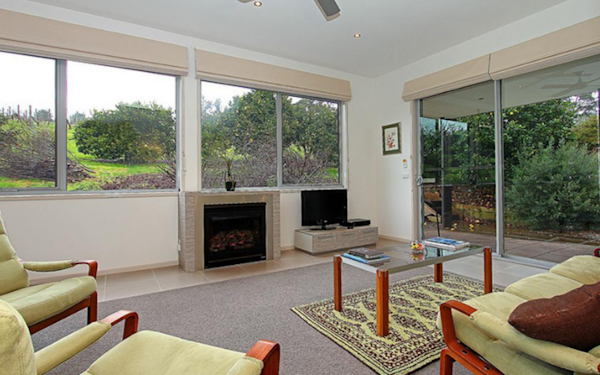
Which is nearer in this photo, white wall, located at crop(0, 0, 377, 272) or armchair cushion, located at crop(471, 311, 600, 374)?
armchair cushion, located at crop(471, 311, 600, 374)

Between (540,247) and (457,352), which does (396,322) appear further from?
(540,247)

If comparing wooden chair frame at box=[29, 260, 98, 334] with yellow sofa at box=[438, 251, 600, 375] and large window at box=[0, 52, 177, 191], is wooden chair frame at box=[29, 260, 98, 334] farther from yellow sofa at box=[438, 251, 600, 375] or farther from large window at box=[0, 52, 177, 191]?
yellow sofa at box=[438, 251, 600, 375]

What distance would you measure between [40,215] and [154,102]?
1769 millimetres

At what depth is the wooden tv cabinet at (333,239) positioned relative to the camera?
447 cm

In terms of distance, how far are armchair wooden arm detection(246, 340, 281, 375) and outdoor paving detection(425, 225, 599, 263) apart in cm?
393

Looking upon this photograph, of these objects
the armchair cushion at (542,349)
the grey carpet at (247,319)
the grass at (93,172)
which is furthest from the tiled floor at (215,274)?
the armchair cushion at (542,349)

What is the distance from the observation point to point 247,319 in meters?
2.40

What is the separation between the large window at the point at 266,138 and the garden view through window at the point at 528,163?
172cm

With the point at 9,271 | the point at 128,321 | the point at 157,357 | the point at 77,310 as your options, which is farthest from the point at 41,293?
the point at 157,357

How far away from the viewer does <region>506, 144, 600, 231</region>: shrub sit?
3.37 metres

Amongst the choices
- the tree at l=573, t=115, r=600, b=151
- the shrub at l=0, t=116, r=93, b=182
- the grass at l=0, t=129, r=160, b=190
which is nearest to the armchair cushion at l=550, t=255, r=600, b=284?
A: the tree at l=573, t=115, r=600, b=151

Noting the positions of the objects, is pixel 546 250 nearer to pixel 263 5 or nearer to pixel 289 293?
pixel 289 293

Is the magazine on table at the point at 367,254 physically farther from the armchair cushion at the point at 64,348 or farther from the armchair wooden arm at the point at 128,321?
the armchair cushion at the point at 64,348

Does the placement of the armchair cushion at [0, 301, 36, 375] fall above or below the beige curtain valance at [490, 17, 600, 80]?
below
